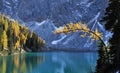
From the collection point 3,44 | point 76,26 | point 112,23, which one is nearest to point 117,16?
point 112,23

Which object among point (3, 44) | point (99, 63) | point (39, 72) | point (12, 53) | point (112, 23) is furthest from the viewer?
point (12, 53)

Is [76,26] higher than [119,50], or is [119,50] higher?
[76,26]

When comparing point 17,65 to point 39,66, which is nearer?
point 17,65

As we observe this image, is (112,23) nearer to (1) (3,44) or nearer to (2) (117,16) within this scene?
(2) (117,16)

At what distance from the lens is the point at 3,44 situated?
186000mm

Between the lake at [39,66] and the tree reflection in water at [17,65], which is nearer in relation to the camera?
the tree reflection in water at [17,65]

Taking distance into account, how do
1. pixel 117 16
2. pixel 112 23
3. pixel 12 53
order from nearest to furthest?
pixel 117 16 < pixel 112 23 < pixel 12 53

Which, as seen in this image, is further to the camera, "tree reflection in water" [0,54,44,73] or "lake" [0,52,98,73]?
"lake" [0,52,98,73]

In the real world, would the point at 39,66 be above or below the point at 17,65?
below

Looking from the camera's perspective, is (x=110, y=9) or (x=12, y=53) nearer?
(x=110, y=9)

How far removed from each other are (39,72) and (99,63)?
177 ft

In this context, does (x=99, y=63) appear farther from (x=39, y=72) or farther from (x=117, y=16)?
(x=39, y=72)

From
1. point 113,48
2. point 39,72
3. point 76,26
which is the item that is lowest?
point 39,72

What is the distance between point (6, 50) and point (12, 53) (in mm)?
9443
